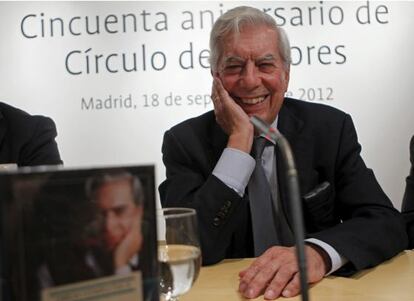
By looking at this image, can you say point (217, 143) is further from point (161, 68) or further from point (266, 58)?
point (161, 68)

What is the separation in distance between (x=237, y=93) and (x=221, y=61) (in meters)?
0.11

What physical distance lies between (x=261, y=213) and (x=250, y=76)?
1.34ft

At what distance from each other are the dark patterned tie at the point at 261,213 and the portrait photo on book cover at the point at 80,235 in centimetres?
101

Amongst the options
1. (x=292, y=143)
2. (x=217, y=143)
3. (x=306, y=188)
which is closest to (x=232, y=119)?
(x=217, y=143)

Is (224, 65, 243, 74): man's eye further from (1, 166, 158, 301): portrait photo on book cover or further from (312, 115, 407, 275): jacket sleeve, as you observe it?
(1, 166, 158, 301): portrait photo on book cover

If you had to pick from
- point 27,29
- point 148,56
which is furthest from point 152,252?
point 27,29

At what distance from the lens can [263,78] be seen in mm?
1659

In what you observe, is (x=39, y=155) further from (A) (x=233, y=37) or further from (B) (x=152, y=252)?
(B) (x=152, y=252)

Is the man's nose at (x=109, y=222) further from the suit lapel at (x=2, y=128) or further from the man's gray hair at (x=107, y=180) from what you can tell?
the suit lapel at (x=2, y=128)

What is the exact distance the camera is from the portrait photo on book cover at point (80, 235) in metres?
0.46

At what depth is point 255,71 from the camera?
1646 mm

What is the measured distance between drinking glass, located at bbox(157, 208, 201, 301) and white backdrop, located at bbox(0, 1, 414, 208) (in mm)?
2153

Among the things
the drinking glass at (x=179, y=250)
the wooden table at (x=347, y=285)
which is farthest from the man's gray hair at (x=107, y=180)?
the wooden table at (x=347, y=285)

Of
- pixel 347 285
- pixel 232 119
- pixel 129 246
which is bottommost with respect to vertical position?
pixel 347 285
